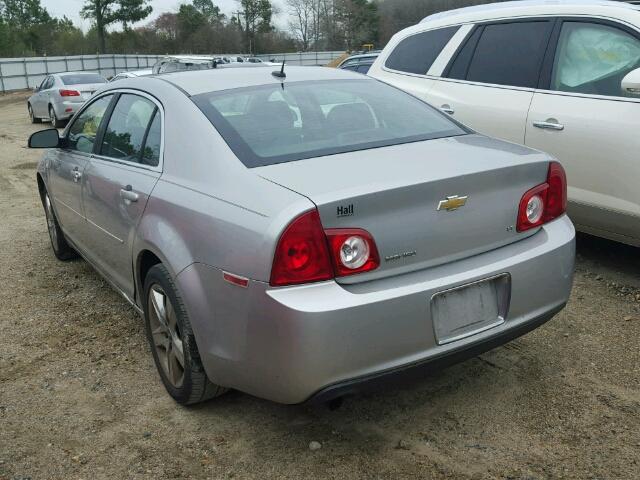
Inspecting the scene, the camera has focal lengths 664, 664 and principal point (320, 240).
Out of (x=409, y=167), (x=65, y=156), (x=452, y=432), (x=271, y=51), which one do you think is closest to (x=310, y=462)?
(x=452, y=432)

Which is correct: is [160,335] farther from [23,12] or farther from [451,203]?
[23,12]

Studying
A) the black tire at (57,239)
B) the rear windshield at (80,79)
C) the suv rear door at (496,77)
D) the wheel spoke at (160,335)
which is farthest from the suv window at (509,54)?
the rear windshield at (80,79)

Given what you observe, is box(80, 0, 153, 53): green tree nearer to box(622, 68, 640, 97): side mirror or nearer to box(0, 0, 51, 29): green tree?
box(0, 0, 51, 29): green tree

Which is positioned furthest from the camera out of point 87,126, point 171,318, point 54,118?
point 54,118

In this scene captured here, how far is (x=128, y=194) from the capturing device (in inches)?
135

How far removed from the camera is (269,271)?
2402 mm

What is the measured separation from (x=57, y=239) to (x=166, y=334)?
2702mm

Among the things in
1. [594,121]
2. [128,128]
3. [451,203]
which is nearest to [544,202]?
[451,203]

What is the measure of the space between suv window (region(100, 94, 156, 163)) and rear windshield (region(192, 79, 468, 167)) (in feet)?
1.50

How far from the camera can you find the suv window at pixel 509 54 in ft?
16.2

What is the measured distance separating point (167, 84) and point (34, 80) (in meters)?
41.9

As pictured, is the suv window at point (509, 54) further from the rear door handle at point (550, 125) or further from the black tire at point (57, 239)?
the black tire at point (57, 239)

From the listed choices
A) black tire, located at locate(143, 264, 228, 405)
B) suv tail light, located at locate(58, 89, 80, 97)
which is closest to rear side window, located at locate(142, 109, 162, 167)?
black tire, located at locate(143, 264, 228, 405)

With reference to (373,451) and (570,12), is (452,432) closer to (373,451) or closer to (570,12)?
(373,451)
